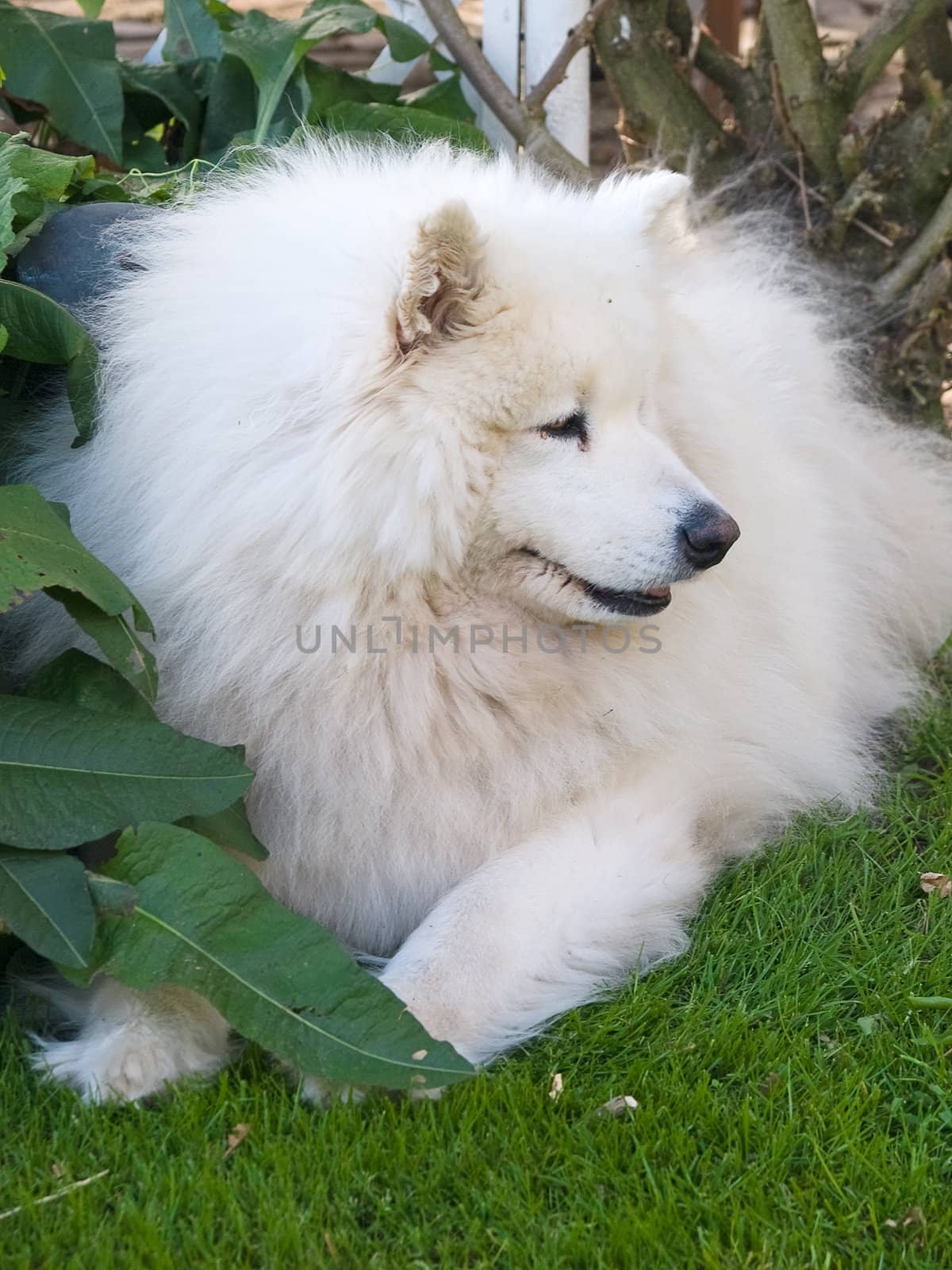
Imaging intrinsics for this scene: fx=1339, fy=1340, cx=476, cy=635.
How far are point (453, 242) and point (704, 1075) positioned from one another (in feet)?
4.50

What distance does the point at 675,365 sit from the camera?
266 centimetres

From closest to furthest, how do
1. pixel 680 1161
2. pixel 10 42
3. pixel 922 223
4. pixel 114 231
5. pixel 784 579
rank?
pixel 680 1161 → pixel 114 231 → pixel 784 579 → pixel 10 42 → pixel 922 223

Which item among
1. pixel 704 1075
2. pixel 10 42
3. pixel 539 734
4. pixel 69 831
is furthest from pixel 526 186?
pixel 10 42

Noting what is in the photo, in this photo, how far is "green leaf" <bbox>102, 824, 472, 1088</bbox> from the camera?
1958mm

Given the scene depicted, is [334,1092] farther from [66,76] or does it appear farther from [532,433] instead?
[66,76]

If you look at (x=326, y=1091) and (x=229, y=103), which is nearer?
(x=326, y=1091)

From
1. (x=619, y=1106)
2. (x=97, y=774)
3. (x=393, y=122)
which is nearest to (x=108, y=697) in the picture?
(x=97, y=774)

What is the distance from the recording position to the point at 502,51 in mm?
4375

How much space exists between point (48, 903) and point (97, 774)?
222 millimetres

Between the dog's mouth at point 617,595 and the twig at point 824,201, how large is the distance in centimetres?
232

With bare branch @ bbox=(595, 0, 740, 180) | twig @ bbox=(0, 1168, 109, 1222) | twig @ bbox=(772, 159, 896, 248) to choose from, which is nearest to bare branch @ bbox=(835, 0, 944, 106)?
twig @ bbox=(772, 159, 896, 248)

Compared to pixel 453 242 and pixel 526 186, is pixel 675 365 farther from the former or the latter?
pixel 453 242

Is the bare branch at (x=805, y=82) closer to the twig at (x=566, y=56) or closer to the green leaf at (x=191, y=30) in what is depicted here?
the twig at (x=566, y=56)

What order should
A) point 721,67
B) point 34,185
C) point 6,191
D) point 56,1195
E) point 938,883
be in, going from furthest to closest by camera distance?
point 721,67 → point 34,185 → point 938,883 → point 6,191 → point 56,1195
